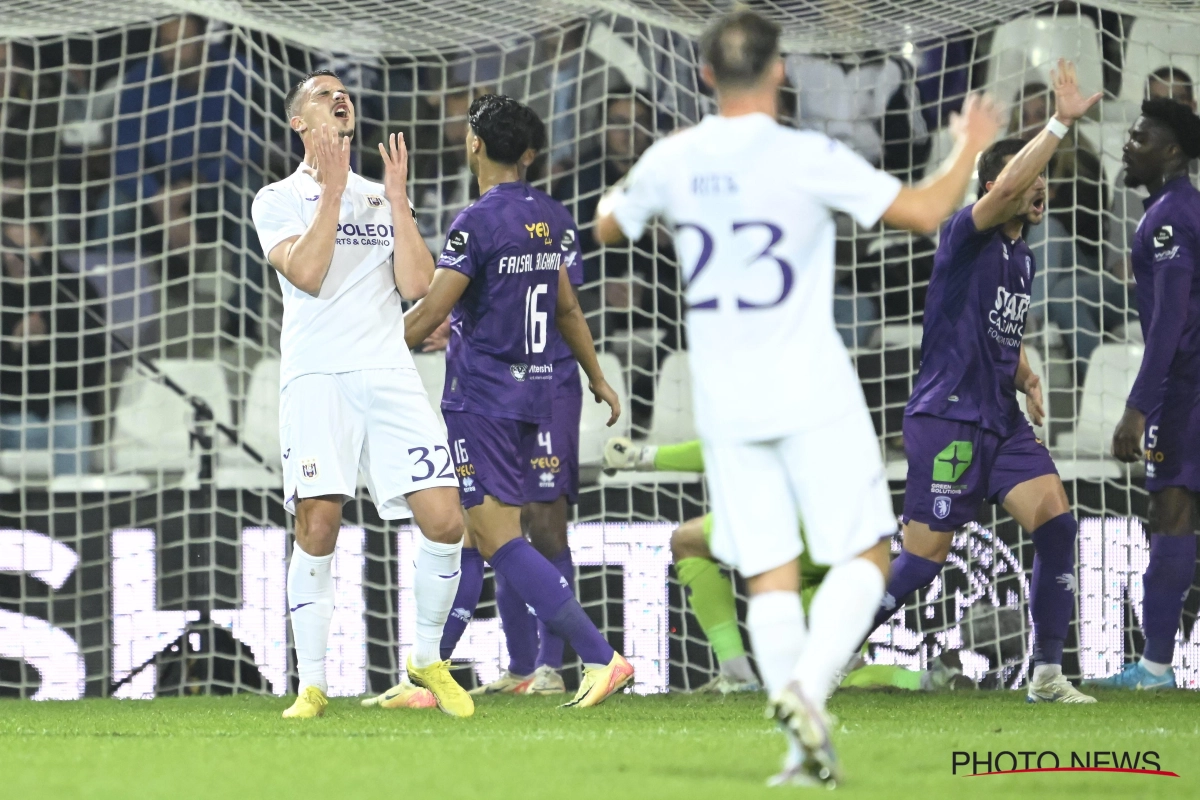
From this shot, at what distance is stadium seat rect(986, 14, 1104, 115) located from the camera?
7242mm

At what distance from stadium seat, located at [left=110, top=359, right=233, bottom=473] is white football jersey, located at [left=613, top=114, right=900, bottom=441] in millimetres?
4557

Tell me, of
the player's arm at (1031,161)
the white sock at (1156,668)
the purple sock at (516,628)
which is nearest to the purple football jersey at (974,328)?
the player's arm at (1031,161)

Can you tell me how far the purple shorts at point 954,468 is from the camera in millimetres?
5117

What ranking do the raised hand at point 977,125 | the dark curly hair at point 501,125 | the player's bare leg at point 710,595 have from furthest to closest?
1. the player's bare leg at point 710,595
2. the dark curly hair at point 501,125
3. the raised hand at point 977,125

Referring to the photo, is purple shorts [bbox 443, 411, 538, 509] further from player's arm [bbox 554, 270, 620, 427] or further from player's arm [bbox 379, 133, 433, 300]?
player's arm [bbox 379, 133, 433, 300]

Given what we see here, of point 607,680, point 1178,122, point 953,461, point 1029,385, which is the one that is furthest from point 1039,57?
point 607,680

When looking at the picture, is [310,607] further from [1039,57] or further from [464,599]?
[1039,57]

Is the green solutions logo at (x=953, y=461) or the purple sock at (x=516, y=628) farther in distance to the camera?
the purple sock at (x=516, y=628)

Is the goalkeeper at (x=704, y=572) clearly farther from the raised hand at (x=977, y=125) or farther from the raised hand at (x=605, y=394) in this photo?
the raised hand at (x=977, y=125)

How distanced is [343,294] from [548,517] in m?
1.73

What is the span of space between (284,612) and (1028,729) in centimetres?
355

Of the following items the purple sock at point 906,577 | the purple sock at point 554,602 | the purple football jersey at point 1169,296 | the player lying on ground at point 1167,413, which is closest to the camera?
the purple sock at point 554,602

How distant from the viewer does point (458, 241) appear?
16.3 feet

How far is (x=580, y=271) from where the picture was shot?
596cm
